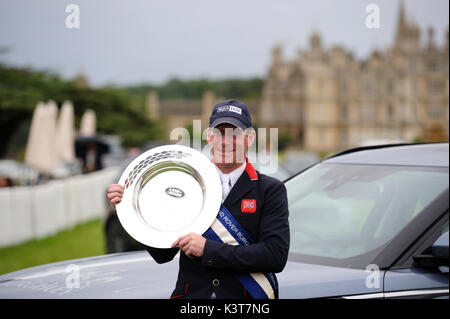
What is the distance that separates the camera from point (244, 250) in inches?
80.9

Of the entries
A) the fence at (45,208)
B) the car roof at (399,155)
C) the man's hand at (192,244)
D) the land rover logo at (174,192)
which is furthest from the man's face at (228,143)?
the fence at (45,208)

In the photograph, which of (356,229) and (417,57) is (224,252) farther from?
(417,57)

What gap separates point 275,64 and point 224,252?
124341 millimetres

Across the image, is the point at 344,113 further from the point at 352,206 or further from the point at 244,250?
the point at 244,250

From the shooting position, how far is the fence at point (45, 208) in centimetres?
920

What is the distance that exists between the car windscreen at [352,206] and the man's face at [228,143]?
1.02m

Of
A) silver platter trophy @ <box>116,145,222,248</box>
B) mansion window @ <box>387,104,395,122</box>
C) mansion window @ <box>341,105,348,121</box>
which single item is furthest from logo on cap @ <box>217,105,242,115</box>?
mansion window @ <box>341,105,348,121</box>

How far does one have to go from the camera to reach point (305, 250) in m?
3.15

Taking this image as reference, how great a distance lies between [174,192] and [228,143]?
0.26 meters

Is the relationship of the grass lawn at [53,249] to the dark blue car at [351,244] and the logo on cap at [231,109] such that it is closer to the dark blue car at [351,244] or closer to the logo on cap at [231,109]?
the dark blue car at [351,244]

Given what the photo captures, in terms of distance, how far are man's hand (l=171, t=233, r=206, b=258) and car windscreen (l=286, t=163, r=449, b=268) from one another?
1.07 meters

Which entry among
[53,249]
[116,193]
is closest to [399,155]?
[116,193]

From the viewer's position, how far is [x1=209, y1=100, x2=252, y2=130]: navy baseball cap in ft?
6.96

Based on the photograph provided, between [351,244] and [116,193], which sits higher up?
[116,193]
